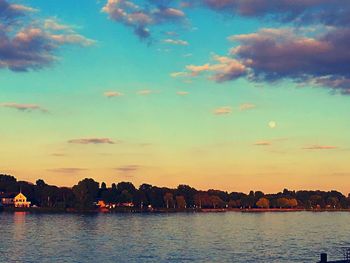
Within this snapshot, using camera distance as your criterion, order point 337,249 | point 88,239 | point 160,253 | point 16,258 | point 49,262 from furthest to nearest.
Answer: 1. point 88,239
2. point 337,249
3. point 160,253
4. point 16,258
5. point 49,262

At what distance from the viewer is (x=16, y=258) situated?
99.3m

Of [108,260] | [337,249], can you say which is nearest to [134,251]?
[108,260]

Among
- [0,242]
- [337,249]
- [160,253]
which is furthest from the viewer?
[0,242]

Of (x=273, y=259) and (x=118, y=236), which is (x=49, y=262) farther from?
(x=118, y=236)

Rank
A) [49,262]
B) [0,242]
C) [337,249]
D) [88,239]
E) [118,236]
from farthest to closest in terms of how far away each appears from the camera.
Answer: [118,236]
[88,239]
[0,242]
[337,249]
[49,262]

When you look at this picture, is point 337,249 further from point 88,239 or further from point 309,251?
point 88,239

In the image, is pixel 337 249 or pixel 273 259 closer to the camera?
pixel 273 259

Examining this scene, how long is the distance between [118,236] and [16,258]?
53211 millimetres

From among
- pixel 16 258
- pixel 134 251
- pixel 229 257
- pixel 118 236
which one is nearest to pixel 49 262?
pixel 16 258

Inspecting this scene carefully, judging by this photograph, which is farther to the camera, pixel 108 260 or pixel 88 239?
pixel 88 239

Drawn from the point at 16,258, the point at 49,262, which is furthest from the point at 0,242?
the point at 49,262

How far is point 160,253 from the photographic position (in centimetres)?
10775

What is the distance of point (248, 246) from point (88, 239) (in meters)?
40.9

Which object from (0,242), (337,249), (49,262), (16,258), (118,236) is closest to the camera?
(49,262)
